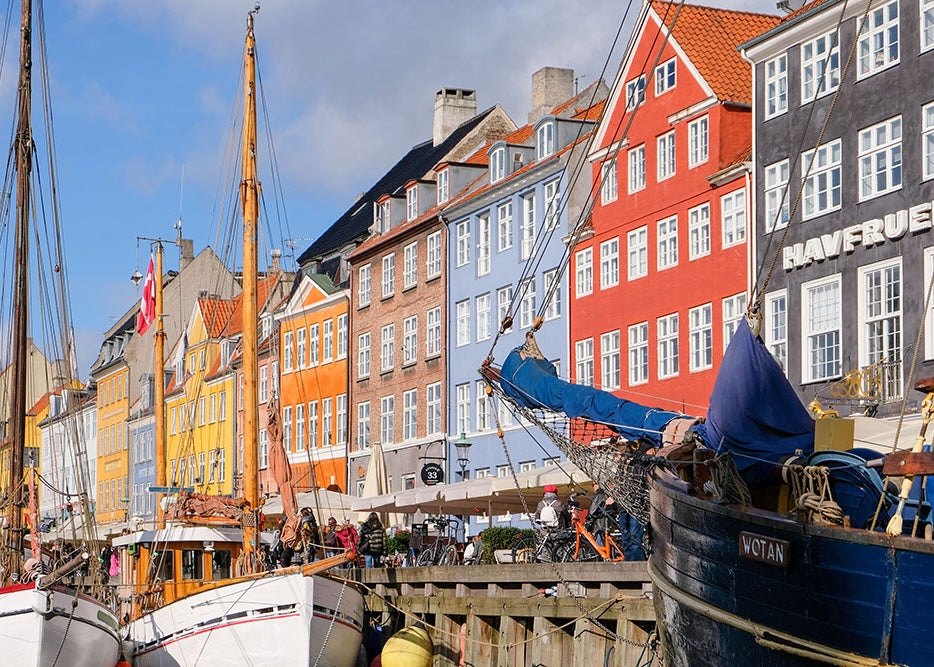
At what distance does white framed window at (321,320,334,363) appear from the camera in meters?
59.6

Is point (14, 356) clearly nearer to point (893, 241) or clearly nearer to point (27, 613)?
point (27, 613)

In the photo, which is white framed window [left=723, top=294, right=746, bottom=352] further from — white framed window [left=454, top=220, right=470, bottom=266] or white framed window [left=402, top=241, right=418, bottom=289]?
white framed window [left=402, top=241, right=418, bottom=289]

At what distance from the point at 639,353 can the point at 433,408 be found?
1281 cm

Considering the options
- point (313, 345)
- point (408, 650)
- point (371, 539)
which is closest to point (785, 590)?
point (408, 650)

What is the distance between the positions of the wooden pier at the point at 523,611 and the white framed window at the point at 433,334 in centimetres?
2334

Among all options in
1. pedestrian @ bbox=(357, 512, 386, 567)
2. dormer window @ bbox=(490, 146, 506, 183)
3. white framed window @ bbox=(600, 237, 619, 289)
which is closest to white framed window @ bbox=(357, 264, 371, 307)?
dormer window @ bbox=(490, 146, 506, 183)

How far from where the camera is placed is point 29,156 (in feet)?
113

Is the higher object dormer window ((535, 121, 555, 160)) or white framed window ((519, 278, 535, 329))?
dormer window ((535, 121, 555, 160))

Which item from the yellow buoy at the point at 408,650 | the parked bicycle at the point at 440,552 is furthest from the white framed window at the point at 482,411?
the yellow buoy at the point at 408,650

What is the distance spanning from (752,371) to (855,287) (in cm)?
1878

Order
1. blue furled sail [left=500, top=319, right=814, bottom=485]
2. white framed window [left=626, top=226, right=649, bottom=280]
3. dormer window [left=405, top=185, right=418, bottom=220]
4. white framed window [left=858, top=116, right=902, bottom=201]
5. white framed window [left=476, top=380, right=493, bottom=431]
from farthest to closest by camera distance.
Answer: dormer window [left=405, top=185, right=418, bottom=220] → white framed window [left=476, top=380, right=493, bottom=431] → white framed window [left=626, top=226, right=649, bottom=280] → white framed window [left=858, top=116, right=902, bottom=201] → blue furled sail [left=500, top=319, right=814, bottom=485]

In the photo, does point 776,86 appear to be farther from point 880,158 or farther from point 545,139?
point 545,139

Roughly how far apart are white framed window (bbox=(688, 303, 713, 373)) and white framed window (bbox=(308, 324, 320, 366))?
83.8 ft

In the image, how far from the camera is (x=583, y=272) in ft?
141
